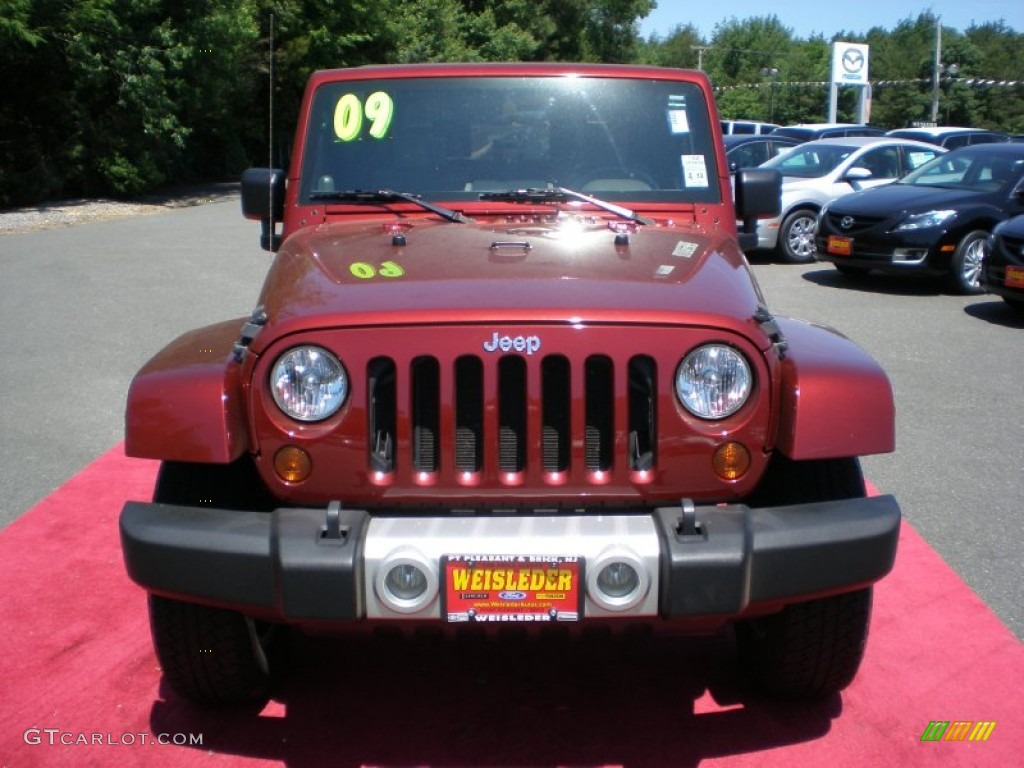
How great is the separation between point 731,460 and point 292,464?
115 centimetres

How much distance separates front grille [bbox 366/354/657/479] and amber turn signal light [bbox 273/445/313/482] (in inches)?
6.9

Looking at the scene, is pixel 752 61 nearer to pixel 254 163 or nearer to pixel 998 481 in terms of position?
pixel 254 163

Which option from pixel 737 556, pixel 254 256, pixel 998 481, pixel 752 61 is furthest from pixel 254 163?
pixel 752 61

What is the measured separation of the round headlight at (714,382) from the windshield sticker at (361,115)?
6.42 feet

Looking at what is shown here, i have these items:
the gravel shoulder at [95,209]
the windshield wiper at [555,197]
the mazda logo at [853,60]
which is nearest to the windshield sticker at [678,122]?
the windshield wiper at [555,197]

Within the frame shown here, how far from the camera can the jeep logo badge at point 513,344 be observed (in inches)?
116

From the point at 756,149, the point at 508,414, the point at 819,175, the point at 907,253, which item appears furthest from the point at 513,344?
the point at 756,149

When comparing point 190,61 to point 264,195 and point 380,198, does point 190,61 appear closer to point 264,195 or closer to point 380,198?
point 264,195

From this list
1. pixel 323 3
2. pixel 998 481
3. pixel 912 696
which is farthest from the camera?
pixel 323 3

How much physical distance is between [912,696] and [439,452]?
1.85 meters

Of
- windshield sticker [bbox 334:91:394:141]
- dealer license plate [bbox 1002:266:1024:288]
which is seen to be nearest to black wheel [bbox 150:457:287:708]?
windshield sticker [bbox 334:91:394:141]

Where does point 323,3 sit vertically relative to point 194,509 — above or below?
above

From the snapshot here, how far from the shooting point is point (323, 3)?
30.6 m

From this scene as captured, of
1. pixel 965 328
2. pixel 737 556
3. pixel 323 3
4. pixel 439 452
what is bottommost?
pixel 965 328
